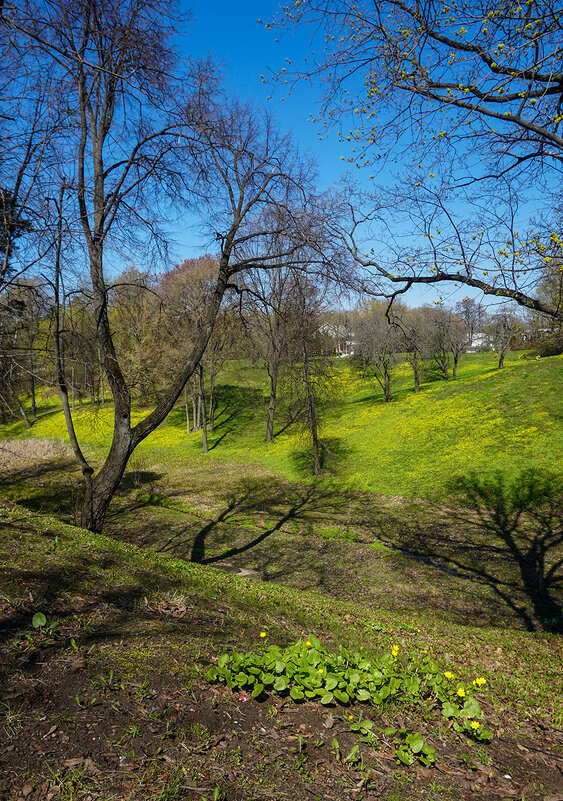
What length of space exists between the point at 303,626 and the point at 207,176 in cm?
740

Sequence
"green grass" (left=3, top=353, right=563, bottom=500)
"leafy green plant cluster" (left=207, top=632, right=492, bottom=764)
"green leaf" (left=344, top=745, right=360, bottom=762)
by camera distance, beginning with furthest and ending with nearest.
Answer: "green grass" (left=3, top=353, right=563, bottom=500) → "leafy green plant cluster" (left=207, top=632, right=492, bottom=764) → "green leaf" (left=344, top=745, right=360, bottom=762)

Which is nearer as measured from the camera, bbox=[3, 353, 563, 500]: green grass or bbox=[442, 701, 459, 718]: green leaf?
bbox=[442, 701, 459, 718]: green leaf

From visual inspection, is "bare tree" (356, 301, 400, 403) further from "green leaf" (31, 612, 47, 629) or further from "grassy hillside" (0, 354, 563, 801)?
"green leaf" (31, 612, 47, 629)

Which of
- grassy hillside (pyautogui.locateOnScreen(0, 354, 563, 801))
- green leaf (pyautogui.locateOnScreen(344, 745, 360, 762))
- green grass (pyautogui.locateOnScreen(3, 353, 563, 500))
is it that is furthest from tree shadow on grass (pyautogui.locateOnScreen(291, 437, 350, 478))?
green leaf (pyautogui.locateOnScreen(344, 745, 360, 762))

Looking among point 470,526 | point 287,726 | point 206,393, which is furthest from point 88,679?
point 206,393

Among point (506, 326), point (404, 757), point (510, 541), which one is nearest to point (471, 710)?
point (404, 757)

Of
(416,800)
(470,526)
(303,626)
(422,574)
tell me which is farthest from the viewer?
(470,526)

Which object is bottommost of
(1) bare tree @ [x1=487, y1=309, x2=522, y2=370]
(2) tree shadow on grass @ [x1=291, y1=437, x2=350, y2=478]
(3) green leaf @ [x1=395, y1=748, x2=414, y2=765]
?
(2) tree shadow on grass @ [x1=291, y1=437, x2=350, y2=478]

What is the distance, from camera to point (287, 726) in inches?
115

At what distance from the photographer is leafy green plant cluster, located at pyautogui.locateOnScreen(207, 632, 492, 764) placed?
3174 millimetres

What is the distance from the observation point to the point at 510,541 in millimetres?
13141

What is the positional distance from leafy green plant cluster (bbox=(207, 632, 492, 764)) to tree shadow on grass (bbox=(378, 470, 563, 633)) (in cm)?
602

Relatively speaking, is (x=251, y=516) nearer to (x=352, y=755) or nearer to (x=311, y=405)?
(x=311, y=405)

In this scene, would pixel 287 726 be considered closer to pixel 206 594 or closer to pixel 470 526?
pixel 206 594
